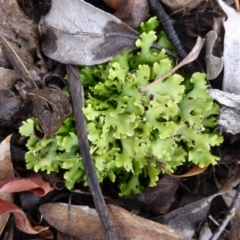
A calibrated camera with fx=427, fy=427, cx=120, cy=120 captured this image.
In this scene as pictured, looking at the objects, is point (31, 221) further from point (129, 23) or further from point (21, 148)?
point (129, 23)

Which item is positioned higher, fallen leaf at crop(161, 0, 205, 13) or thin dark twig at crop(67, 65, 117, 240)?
fallen leaf at crop(161, 0, 205, 13)

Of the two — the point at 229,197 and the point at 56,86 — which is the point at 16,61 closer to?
the point at 56,86

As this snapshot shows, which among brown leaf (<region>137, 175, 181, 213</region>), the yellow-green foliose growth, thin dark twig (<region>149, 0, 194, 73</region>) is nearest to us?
the yellow-green foliose growth

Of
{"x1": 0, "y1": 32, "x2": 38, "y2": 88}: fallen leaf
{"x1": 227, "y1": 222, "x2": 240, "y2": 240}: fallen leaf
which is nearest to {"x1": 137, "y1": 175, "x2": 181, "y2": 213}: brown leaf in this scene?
{"x1": 227, "y1": 222, "x2": 240, "y2": 240}: fallen leaf

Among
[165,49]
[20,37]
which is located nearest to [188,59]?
[165,49]

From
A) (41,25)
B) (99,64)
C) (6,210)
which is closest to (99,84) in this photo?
(99,64)

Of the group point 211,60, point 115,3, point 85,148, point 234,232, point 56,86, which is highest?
point 115,3

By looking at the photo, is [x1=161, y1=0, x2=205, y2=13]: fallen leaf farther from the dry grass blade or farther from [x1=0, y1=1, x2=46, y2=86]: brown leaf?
[x1=0, y1=1, x2=46, y2=86]: brown leaf

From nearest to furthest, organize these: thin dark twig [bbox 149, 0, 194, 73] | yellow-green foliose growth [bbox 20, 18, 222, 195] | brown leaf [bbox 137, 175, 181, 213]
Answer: yellow-green foliose growth [bbox 20, 18, 222, 195] → thin dark twig [bbox 149, 0, 194, 73] → brown leaf [bbox 137, 175, 181, 213]

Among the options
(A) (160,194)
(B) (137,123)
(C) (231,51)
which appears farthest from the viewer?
(A) (160,194)
